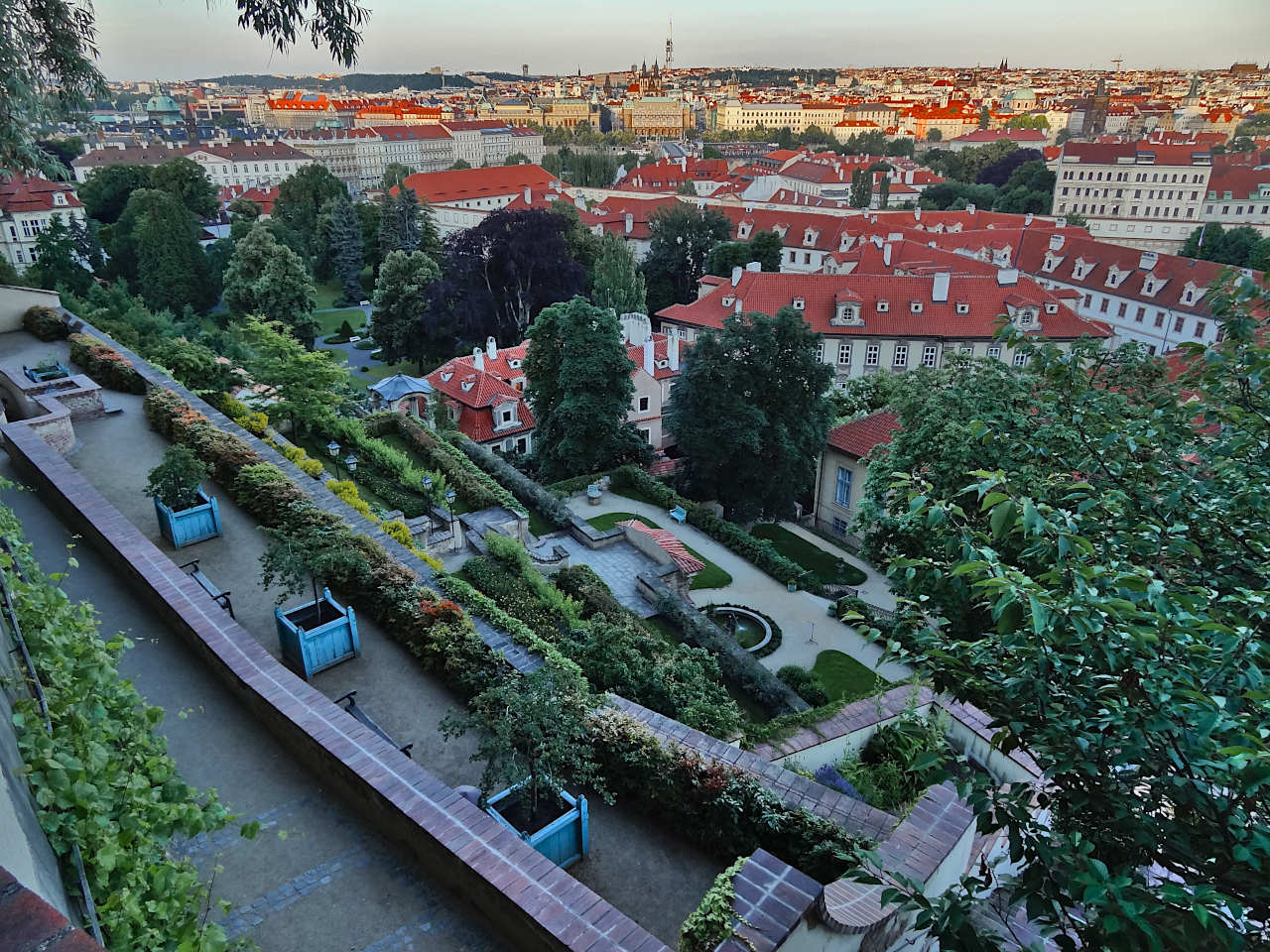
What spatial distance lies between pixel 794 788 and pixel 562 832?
2.23 meters

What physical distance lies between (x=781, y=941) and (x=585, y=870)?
2207 millimetres

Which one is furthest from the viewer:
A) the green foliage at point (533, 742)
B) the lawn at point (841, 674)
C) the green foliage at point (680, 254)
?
the green foliage at point (680, 254)

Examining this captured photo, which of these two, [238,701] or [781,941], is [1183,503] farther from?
[238,701]

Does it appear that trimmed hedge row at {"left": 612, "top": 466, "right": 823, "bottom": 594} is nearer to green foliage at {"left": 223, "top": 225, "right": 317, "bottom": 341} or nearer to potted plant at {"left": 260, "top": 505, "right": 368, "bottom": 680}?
potted plant at {"left": 260, "top": 505, "right": 368, "bottom": 680}

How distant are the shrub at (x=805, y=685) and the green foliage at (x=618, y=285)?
28.7 m

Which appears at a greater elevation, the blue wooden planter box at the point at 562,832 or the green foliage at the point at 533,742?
the green foliage at the point at 533,742

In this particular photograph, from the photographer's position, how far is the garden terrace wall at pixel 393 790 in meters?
5.60

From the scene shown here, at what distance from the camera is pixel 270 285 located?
127 ft

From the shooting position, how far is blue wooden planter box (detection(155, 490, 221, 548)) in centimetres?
1173

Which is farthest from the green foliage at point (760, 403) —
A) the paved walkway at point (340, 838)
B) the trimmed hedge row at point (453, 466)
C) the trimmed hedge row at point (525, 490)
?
the paved walkway at point (340, 838)

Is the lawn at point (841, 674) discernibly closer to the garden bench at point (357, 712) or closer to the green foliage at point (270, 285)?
the garden bench at point (357, 712)

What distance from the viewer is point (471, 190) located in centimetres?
8019

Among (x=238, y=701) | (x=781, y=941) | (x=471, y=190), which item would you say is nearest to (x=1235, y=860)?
(x=781, y=941)

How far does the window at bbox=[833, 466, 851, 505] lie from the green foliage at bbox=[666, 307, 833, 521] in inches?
58.9
